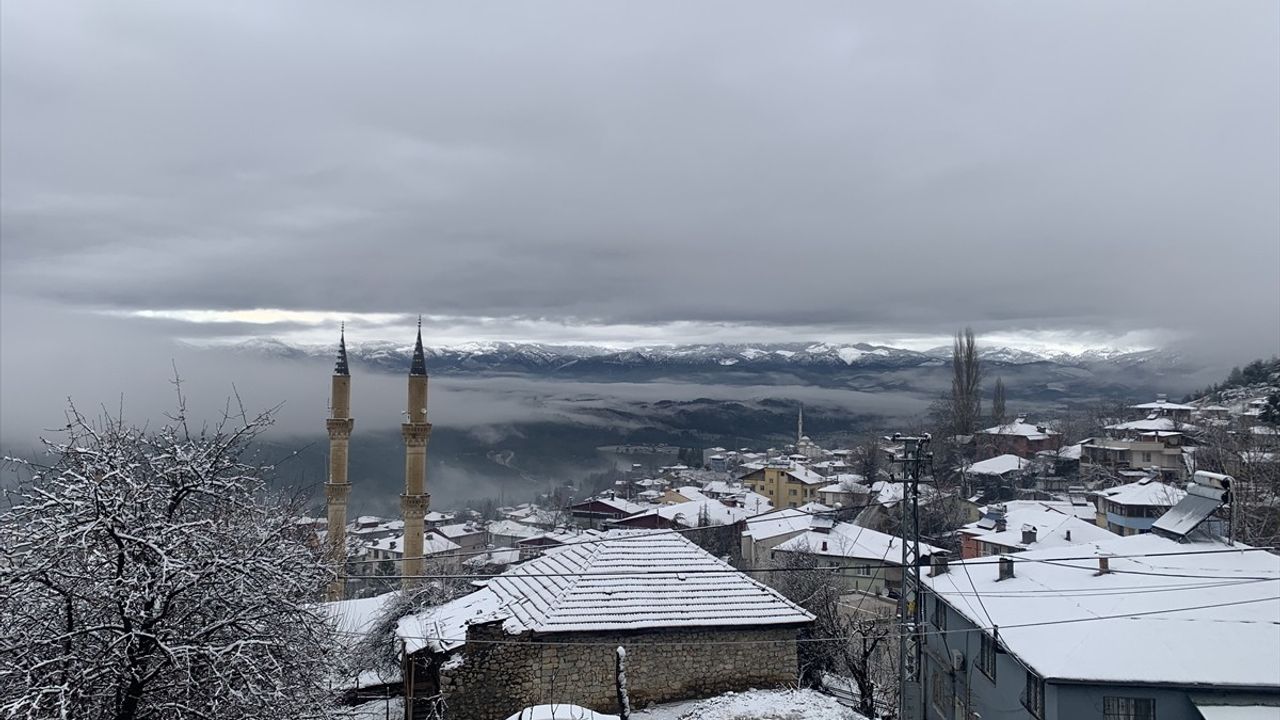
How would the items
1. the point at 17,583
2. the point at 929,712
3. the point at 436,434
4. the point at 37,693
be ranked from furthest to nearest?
1. the point at 436,434
2. the point at 929,712
3. the point at 17,583
4. the point at 37,693

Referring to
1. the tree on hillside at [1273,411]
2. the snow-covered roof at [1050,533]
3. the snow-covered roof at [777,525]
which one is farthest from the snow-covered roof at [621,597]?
the tree on hillside at [1273,411]

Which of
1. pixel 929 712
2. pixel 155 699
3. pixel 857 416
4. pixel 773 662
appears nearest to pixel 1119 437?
pixel 929 712

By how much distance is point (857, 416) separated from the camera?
177 m

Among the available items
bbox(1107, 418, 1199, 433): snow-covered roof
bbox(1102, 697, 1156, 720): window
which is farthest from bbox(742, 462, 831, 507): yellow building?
bbox(1102, 697, 1156, 720): window

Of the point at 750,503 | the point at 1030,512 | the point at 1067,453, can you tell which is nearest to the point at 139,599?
the point at 1030,512

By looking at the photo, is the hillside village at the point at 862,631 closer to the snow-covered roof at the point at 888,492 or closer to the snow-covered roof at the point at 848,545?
the snow-covered roof at the point at 848,545

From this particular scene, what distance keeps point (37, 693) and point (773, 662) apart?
10716mm

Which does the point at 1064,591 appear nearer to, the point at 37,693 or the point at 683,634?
the point at 683,634

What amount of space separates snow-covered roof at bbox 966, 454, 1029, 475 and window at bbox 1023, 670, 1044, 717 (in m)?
49.6

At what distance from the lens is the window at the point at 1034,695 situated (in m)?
13.2

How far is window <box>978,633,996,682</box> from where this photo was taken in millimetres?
15352

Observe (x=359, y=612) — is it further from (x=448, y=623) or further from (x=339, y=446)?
(x=339, y=446)

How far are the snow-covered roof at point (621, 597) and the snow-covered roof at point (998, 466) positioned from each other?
166ft

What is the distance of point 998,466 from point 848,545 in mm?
30016
